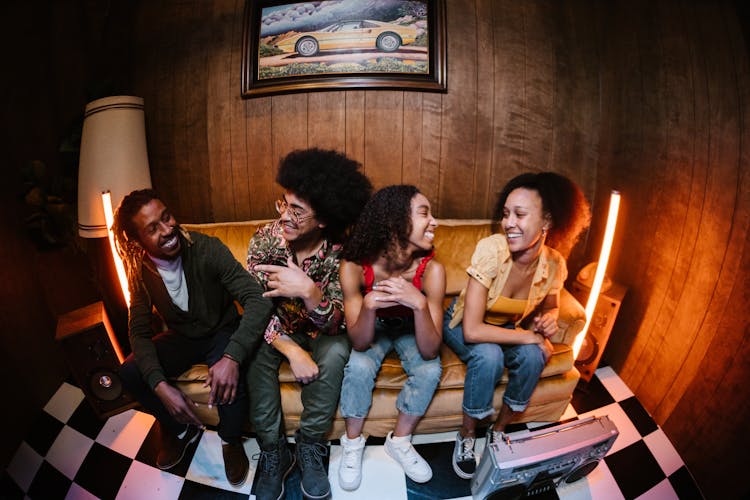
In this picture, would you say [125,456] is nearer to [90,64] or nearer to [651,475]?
[90,64]

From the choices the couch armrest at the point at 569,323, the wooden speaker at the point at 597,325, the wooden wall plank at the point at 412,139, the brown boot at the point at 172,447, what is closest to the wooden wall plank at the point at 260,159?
the wooden wall plank at the point at 412,139

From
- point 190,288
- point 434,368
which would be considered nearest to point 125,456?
point 190,288

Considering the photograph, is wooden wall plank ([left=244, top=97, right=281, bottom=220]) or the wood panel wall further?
wooden wall plank ([left=244, top=97, right=281, bottom=220])

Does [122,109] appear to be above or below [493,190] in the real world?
above

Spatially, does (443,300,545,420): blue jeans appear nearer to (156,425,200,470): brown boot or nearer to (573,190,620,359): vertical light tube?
(573,190,620,359): vertical light tube

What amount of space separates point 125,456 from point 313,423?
1021mm

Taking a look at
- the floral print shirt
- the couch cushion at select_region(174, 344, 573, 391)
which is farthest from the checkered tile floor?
the floral print shirt

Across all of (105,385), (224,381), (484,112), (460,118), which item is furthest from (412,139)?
(105,385)

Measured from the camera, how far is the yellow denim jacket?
4.52 ft

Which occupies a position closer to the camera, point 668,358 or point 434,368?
point 434,368

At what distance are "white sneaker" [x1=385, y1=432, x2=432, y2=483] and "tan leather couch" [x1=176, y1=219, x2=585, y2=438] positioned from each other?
11 centimetres

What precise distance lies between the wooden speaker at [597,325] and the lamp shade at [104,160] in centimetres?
272

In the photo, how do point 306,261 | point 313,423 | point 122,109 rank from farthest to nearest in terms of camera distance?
point 122,109 < point 306,261 < point 313,423

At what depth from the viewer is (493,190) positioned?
215cm
